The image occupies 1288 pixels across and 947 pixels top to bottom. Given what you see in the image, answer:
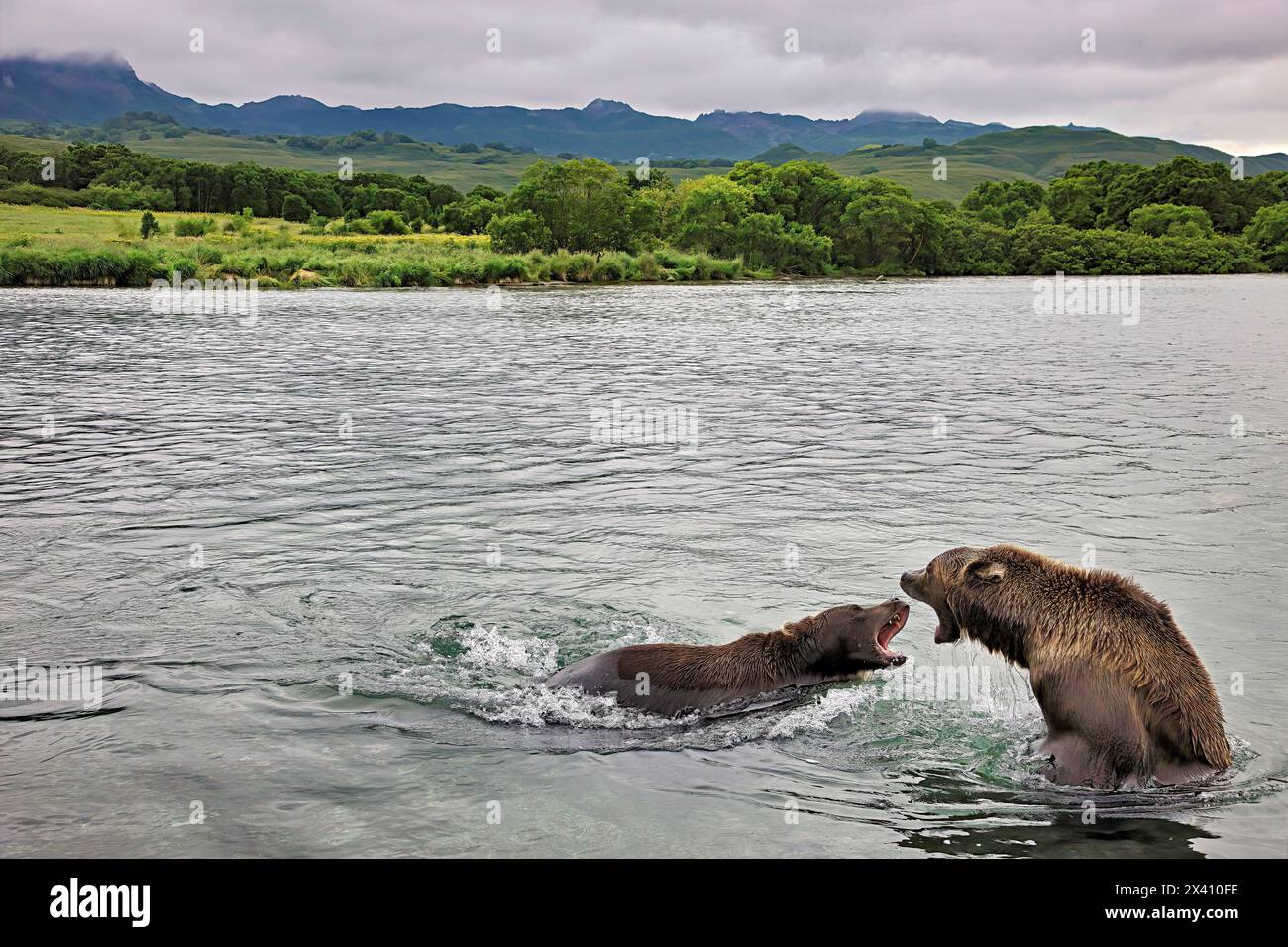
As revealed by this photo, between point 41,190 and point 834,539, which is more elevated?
point 41,190

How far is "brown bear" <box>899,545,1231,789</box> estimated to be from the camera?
6.18 m

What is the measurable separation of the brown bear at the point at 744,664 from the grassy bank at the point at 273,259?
70801 mm

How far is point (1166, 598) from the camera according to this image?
10.5 meters

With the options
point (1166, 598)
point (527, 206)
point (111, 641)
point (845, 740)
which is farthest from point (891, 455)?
point (527, 206)

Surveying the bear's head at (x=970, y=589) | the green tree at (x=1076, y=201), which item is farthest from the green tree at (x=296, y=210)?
the bear's head at (x=970, y=589)

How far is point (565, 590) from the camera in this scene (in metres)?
11.1

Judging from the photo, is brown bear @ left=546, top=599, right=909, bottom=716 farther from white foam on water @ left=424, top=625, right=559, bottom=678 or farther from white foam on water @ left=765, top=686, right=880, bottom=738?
white foam on water @ left=424, top=625, right=559, bottom=678

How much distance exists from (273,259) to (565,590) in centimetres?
7484

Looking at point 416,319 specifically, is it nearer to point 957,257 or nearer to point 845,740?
point 845,740

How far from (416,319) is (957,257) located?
92.4 metres

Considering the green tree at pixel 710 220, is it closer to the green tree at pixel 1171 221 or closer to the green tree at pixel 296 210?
the green tree at pixel 296 210

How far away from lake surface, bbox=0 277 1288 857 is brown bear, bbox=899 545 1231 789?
0.20 meters

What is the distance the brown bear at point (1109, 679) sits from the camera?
618 centimetres
